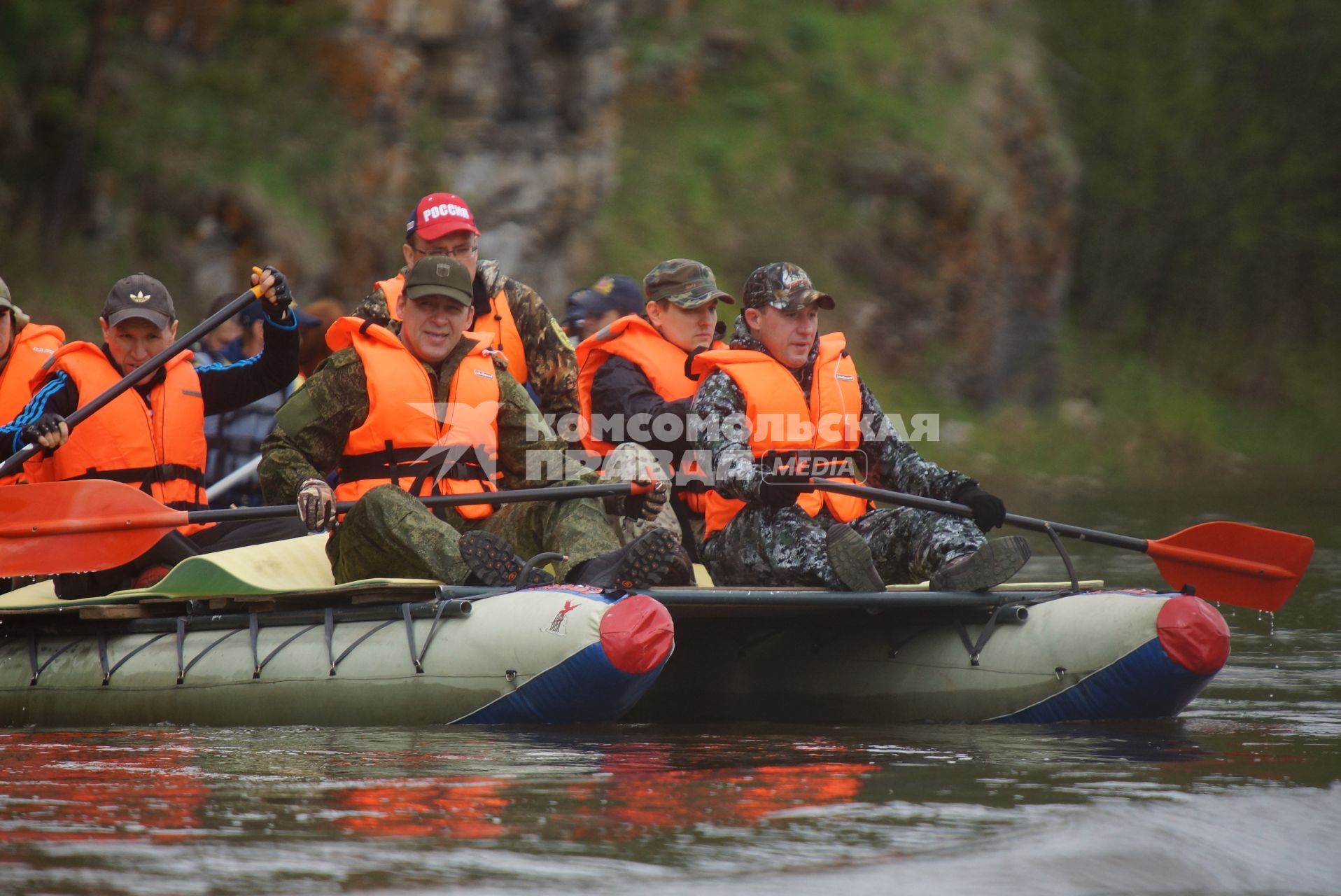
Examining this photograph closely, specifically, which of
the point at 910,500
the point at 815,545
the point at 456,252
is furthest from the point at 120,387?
the point at 910,500

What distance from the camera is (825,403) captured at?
19.0 ft

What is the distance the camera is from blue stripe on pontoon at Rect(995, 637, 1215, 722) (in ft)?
17.8

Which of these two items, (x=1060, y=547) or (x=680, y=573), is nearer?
(x=680, y=573)

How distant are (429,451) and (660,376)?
107 cm

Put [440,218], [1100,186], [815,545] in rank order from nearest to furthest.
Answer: [815,545] < [440,218] < [1100,186]

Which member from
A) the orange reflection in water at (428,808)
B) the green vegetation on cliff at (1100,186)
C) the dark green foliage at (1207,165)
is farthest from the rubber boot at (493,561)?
the dark green foliage at (1207,165)

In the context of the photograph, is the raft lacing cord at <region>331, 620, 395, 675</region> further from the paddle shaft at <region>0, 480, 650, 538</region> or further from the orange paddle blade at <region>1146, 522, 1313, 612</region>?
the orange paddle blade at <region>1146, 522, 1313, 612</region>

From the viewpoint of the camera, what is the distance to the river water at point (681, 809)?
11.8 feet

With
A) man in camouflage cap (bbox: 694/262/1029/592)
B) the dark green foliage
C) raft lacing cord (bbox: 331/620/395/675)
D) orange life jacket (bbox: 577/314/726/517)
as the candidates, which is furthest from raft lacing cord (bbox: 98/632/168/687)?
the dark green foliage

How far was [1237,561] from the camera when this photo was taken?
6184mm

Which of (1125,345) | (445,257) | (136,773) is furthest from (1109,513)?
(1125,345)

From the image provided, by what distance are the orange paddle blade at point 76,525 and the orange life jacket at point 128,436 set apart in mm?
309

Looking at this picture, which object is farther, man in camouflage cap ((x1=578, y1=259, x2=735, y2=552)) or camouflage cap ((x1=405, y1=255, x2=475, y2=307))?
man in camouflage cap ((x1=578, y1=259, x2=735, y2=552))

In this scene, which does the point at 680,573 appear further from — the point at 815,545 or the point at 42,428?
the point at 42,428
